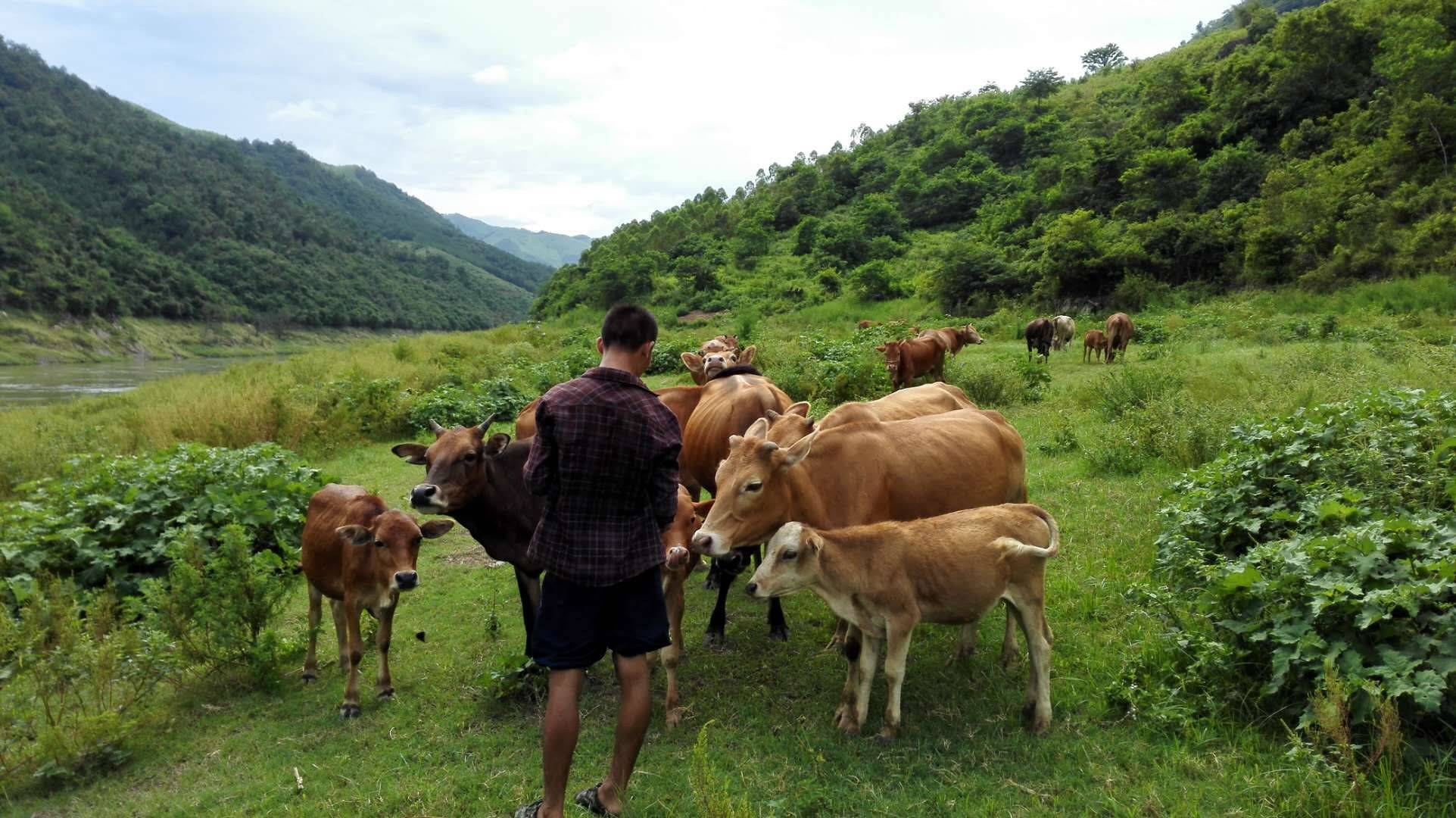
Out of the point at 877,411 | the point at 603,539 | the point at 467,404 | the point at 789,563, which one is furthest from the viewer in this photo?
the point at 467,404

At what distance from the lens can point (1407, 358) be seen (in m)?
11.5

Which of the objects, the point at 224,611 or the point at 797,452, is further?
the point at 224,611

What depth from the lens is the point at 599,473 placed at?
11.2 ft

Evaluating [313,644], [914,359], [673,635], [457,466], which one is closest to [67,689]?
[313,644]

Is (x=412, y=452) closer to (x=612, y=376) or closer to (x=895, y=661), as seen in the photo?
(x=612, y=376)

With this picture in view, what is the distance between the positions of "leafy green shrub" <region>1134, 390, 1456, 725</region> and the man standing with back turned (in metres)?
2.78

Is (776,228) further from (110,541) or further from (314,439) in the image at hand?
(110,541)

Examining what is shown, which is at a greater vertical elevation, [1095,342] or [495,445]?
[495,445]

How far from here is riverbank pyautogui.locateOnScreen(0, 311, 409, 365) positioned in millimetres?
46750

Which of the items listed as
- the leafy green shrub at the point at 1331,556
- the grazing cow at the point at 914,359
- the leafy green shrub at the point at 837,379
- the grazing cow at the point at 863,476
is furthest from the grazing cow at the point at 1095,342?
the grazing cow at the point at 863,476

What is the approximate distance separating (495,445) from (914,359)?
11874 millimetres

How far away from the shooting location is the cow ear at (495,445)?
516cm

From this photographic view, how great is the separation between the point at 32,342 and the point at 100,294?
319 inches

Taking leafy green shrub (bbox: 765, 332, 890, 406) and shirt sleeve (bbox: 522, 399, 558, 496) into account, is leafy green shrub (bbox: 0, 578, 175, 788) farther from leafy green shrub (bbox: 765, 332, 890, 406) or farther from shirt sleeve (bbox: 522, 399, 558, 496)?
leafy green shrub (bbox: 765, 332, 890, 406)
